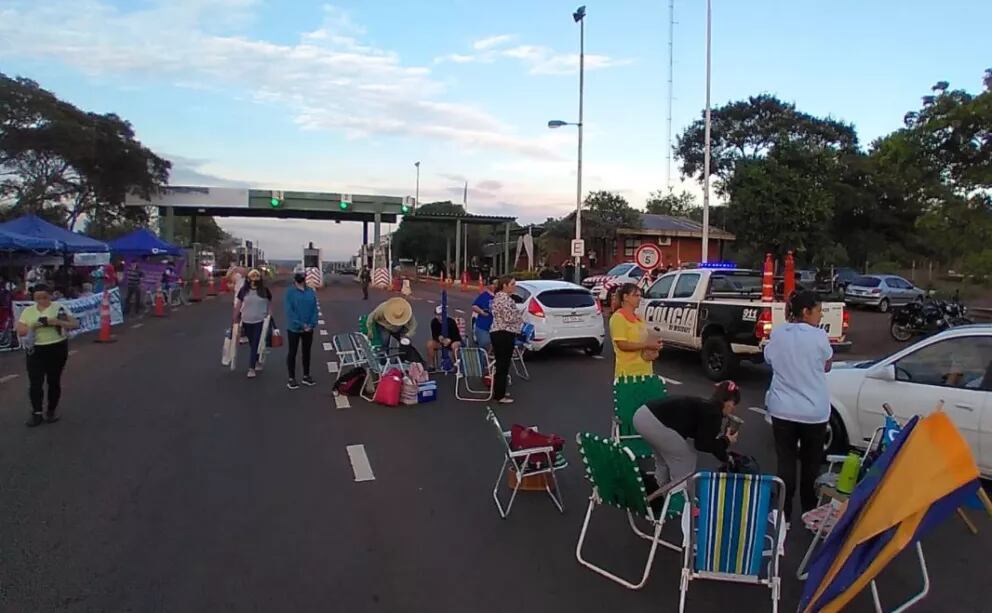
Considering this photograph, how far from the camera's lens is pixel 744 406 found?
10.3 m

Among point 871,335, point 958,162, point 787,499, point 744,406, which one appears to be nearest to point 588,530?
point 787,499

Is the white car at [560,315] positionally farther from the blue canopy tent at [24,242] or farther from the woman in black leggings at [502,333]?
the blue canopy tent at [24,242]

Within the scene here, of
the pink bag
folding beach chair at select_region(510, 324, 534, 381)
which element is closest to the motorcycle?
folding beach chair at select_region(510, 324, 534, 381)

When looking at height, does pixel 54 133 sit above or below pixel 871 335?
above

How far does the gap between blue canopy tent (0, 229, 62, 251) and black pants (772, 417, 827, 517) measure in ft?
57.4

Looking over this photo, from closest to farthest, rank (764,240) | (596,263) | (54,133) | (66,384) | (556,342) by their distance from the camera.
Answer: (66,384) → (556,342) → (764,240) → (54,133) → (596,263)

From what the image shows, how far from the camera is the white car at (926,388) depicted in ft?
20.3

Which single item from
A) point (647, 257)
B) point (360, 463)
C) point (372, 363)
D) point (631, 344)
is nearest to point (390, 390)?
point (372, 363)

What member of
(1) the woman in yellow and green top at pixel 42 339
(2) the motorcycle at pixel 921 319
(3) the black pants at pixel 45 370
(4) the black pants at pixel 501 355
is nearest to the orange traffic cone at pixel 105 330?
(3) the black pants at pixel 45 370

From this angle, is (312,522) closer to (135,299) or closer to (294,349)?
(294,349)

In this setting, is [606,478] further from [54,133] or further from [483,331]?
[54,133]

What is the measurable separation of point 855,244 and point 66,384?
41690mm

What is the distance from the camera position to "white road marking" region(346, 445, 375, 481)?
6.86m

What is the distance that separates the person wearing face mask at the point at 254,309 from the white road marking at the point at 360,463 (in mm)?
5138
